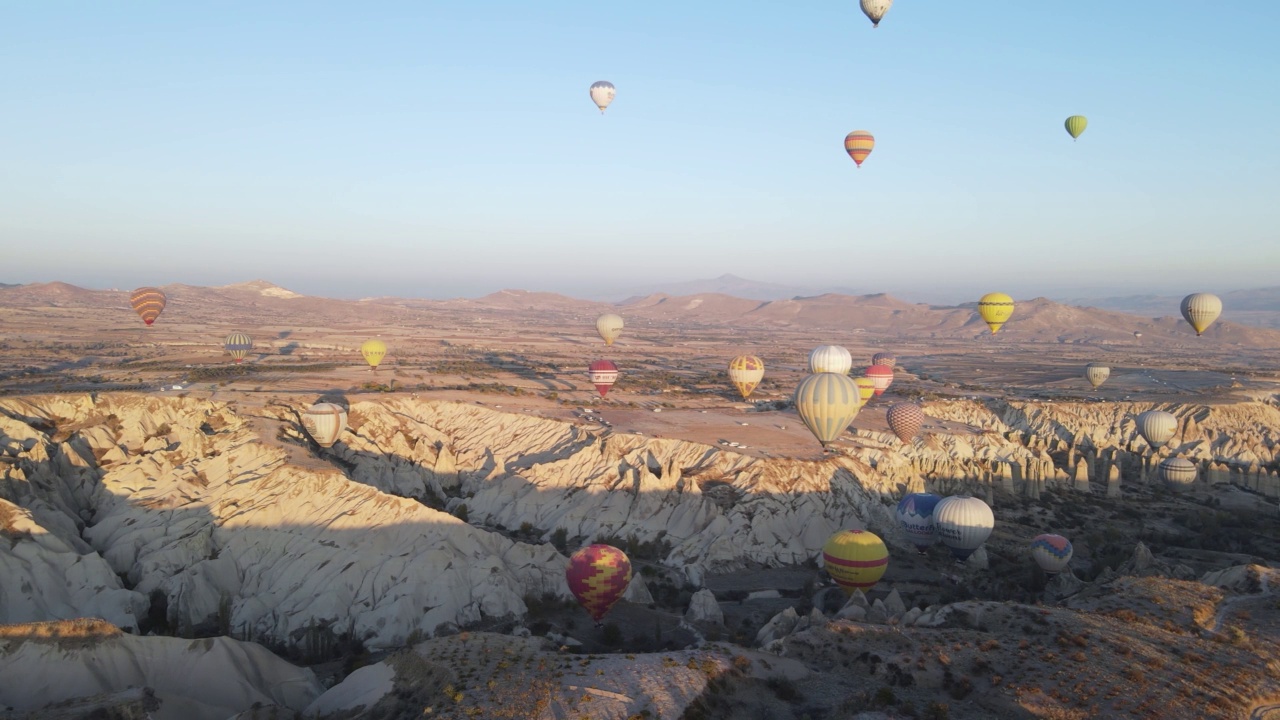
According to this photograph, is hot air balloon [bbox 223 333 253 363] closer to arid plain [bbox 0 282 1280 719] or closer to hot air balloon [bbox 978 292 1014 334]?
arid plain [bbox 0 282 1280 719]

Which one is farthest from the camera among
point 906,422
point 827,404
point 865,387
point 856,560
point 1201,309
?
point 1201,309

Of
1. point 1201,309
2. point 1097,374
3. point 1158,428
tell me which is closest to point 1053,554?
point 1158,428

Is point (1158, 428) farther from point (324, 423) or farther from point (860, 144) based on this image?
point (324, 423)

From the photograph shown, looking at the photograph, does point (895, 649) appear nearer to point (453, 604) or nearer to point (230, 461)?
point (453, 604)

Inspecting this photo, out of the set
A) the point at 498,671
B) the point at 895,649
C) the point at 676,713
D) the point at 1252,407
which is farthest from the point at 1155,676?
the point at 1252,407

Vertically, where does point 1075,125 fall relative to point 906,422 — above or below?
above

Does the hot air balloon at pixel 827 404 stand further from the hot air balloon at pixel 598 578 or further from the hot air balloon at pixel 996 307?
the hot air balloon at pixel 996 307

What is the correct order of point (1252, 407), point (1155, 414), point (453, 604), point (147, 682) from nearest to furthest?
point (147, 682) < point (453, 604) < point (1155, 414) < point (1252, 407)
